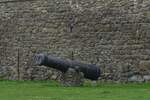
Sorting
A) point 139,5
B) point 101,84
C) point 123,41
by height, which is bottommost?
point 101,84

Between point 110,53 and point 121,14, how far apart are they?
140 centimetres

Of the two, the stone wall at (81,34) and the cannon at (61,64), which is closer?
the cannon at (61,64)

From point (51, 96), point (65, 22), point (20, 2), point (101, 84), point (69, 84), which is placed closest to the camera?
point (51, 96)

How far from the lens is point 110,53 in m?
19.2

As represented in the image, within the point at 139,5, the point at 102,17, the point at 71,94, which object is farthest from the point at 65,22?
the point at 71,94

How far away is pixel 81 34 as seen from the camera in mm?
20016

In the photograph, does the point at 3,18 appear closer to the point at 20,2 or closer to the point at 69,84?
the point at 20,2

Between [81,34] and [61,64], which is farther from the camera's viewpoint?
[81,34]

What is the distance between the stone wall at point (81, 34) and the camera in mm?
18750

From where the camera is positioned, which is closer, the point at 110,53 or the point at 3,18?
the point at 110,53

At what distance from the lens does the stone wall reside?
18750 millimetres

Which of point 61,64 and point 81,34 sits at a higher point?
point 81,34

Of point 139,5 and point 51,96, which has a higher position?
point 139,5

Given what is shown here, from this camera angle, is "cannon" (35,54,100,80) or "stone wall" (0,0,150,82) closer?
"cannon" (35,54,100,80)
